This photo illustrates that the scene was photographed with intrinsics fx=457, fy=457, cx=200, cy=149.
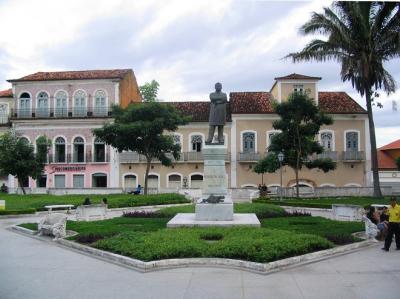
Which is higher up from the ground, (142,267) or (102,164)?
(102,164)

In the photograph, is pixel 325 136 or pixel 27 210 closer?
pixel 27 210

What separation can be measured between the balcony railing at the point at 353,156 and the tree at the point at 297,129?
11261 millimetres

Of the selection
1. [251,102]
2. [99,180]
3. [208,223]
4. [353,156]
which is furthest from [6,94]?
[208,223]

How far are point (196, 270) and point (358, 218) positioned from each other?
976cm

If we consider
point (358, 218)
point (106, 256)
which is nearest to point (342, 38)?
point (358, 218)

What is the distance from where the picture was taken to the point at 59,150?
42.6m

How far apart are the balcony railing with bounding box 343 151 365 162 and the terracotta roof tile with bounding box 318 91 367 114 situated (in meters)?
3.49

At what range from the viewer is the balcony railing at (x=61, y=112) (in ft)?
137

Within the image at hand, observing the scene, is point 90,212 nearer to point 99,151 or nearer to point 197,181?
point 197,181

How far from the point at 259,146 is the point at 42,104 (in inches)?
811

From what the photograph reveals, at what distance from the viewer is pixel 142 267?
8.77 m

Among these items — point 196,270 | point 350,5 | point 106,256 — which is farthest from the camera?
point 350,5

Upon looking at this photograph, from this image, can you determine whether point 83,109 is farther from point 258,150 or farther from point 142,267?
point 142,267

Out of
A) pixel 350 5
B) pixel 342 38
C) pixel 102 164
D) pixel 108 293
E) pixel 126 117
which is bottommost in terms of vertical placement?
pixel 108 293
